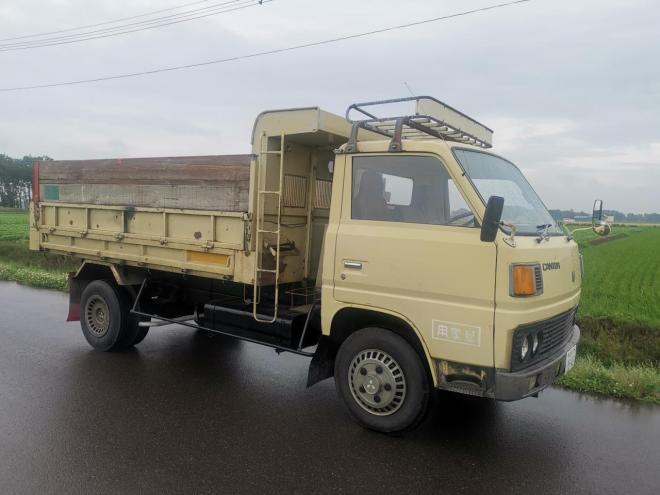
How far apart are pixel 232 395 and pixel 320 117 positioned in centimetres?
279

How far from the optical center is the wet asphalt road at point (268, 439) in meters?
3.54

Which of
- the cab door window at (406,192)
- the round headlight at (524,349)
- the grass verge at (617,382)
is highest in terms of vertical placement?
the cab door window at (406,192)

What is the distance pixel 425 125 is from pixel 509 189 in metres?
0.91

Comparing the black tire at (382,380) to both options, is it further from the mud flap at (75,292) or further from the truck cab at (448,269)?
the mud flap at (75,292)

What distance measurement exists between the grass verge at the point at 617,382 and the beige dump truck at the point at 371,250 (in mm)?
978

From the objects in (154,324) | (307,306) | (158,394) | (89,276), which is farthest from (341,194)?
(89,276)

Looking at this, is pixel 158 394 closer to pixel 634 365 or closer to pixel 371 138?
pixel 371 138

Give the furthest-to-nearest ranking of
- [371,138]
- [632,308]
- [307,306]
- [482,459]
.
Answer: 1. [632,308]
2. [307,306]
3. [371,138]
4. [482,459]

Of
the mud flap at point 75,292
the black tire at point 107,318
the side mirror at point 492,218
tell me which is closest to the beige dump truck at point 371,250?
the side mirror at point 492,218

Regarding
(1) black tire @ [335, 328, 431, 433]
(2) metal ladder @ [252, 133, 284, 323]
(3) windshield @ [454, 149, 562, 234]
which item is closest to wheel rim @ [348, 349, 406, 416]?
(1) black tire @ [335, 328, 431, 433]

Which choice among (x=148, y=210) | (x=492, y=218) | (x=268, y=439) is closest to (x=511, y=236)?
(x=492, y=218)

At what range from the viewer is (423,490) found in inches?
137

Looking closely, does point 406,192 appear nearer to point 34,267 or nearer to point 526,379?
point 526,379

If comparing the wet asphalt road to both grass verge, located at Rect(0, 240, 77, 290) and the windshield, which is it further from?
grass verge, located at Rect(0, 240, 77, 290)
